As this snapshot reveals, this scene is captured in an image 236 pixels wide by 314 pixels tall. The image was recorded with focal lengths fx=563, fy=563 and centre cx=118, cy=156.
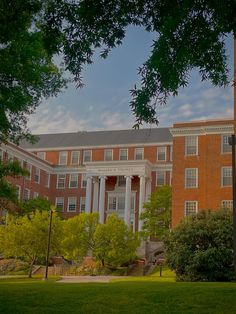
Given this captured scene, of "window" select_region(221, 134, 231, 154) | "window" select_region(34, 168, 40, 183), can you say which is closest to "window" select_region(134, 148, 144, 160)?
"window" select_region(34, 168, 40, 183)

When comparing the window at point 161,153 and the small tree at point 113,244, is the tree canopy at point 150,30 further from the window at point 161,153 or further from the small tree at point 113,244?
the window at point 161,153

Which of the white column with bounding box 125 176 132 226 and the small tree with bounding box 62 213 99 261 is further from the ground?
the white column with bounding box 125 176 132 226

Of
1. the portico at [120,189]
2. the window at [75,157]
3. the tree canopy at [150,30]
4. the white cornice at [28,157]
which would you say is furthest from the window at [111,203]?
the tree canopy at [150,30]

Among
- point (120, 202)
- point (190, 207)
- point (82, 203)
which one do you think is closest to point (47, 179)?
point (82, 203)

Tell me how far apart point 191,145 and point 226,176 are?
454 centimetres

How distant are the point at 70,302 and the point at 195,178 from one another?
38.4m

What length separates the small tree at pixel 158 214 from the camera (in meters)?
Result: 60.9

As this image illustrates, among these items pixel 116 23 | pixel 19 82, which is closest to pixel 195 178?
pixel 19 82

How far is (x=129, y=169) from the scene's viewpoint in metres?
71.4

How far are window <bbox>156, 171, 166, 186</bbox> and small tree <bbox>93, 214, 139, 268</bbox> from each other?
23.7 m

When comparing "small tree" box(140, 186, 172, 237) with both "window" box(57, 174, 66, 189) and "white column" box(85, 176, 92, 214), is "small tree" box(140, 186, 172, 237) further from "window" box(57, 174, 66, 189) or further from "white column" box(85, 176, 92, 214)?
"window" box(57, 174, 66, 189)

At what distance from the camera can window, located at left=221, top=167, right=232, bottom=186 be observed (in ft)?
166

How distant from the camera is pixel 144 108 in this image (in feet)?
25.1

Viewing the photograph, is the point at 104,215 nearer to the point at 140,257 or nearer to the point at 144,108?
the point at 140,257
